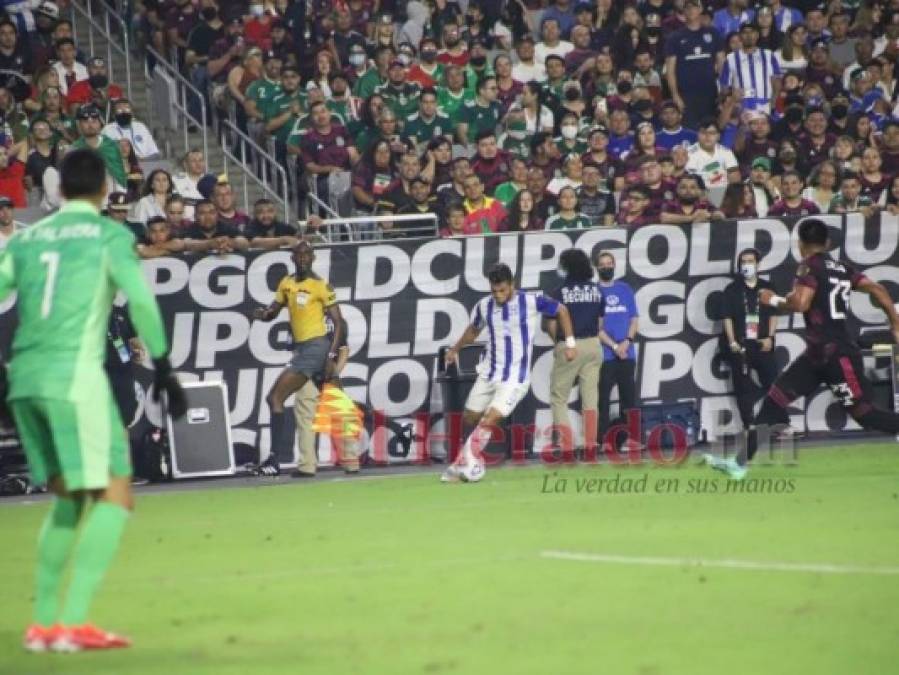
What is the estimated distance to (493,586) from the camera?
34.1 feet

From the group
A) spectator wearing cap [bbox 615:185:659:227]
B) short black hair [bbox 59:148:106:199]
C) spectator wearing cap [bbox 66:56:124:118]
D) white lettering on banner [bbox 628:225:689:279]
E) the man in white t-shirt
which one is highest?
spectator wearing cap [bbox 66:56:124:118]

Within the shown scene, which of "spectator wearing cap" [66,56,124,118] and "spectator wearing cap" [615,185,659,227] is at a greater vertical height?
"spectator wearing cap" [66,56,124,118]

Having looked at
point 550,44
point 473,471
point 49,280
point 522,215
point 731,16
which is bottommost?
point 473,471

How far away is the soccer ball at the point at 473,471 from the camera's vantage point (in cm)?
1808

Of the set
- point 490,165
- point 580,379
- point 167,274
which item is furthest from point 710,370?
point 167,274

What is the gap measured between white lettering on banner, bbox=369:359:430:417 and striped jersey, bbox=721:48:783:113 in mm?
6924

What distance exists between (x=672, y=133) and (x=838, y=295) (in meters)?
7.86

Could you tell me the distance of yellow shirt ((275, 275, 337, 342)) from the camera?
65.1ft

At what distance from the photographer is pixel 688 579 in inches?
405

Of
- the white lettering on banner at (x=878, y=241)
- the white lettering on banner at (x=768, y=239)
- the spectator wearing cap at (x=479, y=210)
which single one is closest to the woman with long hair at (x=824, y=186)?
the white lettering on banner at (x=878, y=241)

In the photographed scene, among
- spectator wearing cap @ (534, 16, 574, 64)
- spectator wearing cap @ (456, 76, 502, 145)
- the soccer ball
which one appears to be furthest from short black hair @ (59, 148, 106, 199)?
spectator wearing cap @ (534, 16, 574, 64)

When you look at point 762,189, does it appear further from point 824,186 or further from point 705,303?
point 705,303

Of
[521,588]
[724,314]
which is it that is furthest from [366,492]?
[521,588]

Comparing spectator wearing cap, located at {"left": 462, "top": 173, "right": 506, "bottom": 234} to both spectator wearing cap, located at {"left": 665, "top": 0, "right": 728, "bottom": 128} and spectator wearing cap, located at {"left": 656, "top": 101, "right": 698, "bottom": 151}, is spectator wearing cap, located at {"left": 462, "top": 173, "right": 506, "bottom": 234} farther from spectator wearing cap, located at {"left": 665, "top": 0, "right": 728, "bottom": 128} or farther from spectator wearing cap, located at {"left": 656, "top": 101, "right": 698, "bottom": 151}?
spectator wearing cap, located at {"left": 665, "top": 0, "right": 728, "bottom": 128}
